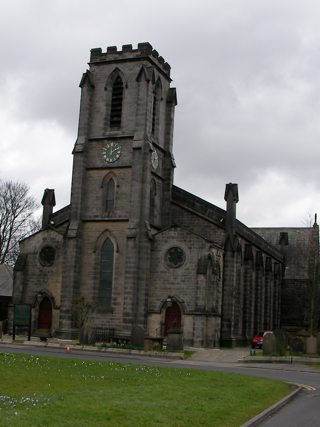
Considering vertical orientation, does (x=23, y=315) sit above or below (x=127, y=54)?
below

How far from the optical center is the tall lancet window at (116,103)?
46.0 metres

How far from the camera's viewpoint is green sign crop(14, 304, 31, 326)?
39.0 metres

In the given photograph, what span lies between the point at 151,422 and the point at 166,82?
3972 centimetres

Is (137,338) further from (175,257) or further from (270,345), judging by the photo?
(175,257)

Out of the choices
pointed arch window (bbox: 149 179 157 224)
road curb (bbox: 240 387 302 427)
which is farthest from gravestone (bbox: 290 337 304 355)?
road curb (bbox: 240 387 302 427)

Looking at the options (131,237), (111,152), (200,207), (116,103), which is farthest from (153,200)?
(116,103)

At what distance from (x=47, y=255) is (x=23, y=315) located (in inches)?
283

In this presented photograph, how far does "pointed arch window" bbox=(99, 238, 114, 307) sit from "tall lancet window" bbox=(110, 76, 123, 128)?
8.53m

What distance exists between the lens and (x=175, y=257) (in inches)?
1683

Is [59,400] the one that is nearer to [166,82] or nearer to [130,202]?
[130,202]

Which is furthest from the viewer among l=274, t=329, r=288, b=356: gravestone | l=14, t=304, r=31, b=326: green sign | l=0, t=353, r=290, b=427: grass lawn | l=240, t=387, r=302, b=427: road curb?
l=14, t=304, r=31, b=326: green sign

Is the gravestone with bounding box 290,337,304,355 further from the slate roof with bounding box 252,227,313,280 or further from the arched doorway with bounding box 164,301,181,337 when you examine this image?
the slate roof with bounding box 252,227,313,280

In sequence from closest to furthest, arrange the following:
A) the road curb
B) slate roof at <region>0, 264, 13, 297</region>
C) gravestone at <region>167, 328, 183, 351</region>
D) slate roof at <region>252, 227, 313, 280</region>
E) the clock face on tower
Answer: the road curb → gravestone at <region>167, 328, 183, 351</region> → the clock face on tower → slate roof at <region>0, 264, 13, 297</region> → slate roof at <region>252, 227, 313, 280</region>

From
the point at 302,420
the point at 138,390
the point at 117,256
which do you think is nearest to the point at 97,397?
the point at 138,390
